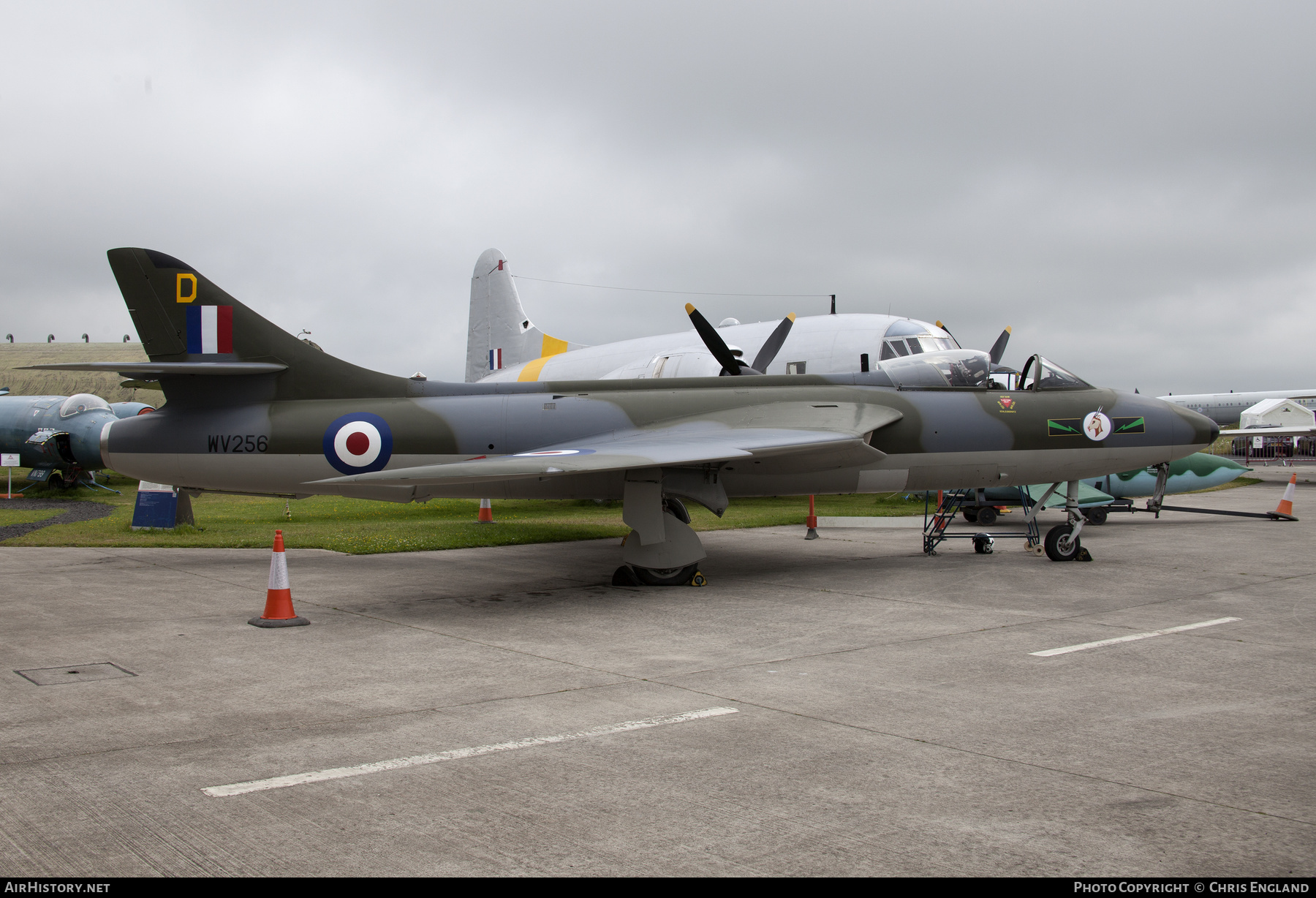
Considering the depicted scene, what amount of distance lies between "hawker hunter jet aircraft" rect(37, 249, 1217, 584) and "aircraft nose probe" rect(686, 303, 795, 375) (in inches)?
66.9

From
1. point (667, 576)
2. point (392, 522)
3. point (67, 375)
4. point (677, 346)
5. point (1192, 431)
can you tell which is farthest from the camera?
point (67, 375)

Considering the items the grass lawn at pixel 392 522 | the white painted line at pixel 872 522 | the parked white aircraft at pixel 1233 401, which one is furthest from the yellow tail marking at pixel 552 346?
the parked white aircraft at pixel 1233 401

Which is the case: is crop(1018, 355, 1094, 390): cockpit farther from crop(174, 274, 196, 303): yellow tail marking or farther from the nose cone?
crop(174, 274, 196, 303): yellow tail marking

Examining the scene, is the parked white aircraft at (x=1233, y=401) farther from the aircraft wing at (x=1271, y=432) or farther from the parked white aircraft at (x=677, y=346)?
the parked white aircraft at (x=677, y=346)

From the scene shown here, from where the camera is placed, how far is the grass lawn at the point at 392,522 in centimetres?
1418

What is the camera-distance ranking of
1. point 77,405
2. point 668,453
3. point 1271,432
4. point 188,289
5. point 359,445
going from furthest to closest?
point 1271,432, point 77,405, point 188,289, point 359,445, point 668,453

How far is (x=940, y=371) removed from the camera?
39.5 feet

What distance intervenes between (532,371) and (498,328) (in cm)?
477

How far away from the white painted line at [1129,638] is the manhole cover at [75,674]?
648cm

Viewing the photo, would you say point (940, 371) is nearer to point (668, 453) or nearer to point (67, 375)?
point (668, 453)

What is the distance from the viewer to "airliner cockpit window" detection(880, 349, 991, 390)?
12.0 meters

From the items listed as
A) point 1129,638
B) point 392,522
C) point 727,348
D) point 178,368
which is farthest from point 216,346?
point 1129,638

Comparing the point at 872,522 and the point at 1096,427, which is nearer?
the point at 1096,427
